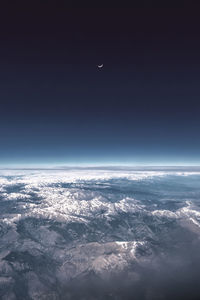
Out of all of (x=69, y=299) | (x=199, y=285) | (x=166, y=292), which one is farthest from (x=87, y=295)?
(x=199, y=285)

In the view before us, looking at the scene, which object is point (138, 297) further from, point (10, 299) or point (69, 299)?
point (10, 299)

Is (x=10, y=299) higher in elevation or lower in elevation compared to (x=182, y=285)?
lower

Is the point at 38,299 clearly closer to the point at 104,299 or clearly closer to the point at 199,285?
the point at 104,299

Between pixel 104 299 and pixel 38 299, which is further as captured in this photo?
pixel 38 299

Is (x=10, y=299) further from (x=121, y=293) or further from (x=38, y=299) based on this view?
(x=121, y=293)

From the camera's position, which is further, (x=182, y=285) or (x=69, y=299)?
(x=182, y=285)

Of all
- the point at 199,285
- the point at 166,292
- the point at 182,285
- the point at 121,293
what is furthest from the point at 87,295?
the point at 199,285

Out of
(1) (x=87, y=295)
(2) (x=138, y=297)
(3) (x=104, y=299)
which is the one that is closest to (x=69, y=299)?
(1) (x=87, y=295)
